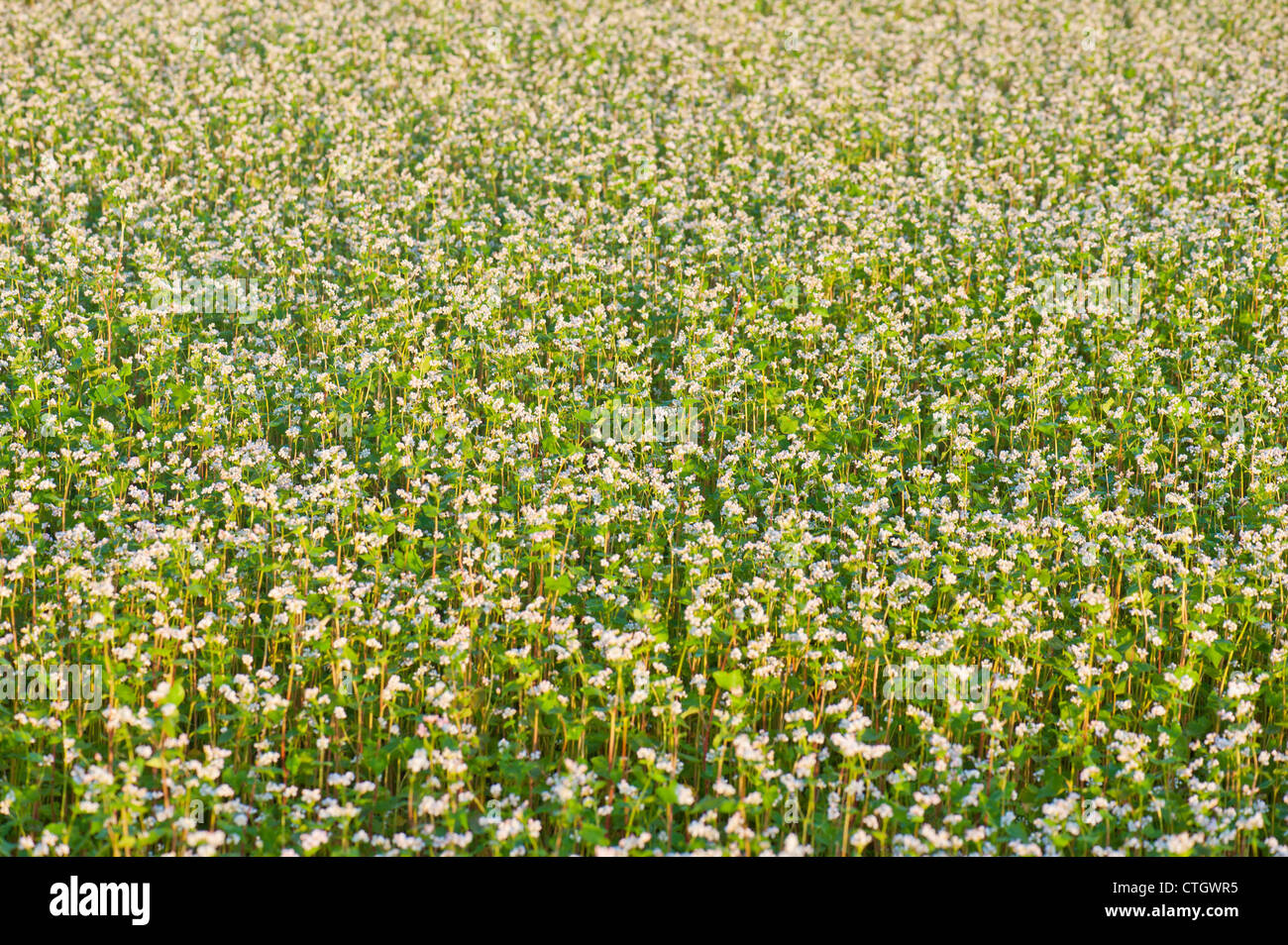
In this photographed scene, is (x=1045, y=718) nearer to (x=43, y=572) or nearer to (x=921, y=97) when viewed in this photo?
(x=43, y=572)

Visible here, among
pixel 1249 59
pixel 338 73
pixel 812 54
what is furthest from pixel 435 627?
pixel 1249 59

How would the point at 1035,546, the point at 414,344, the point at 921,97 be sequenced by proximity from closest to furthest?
the point at 1035,546, the point at 414,344, the point at 921,97

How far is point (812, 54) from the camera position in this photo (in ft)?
68.3

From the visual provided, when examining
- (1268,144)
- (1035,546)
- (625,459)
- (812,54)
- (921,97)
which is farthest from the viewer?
(812,54)

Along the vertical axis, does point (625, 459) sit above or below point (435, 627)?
above

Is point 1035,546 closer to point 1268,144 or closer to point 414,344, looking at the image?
point 414,344

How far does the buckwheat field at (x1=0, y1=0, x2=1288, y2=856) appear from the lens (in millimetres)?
6992

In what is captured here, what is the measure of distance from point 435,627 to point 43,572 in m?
2.54

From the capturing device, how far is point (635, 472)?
9.73 metres

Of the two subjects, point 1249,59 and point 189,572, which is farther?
point 1249,59

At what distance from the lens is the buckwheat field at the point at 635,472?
22.9 feet

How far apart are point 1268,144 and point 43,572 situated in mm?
15530

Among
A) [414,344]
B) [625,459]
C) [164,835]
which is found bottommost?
[164,835]
